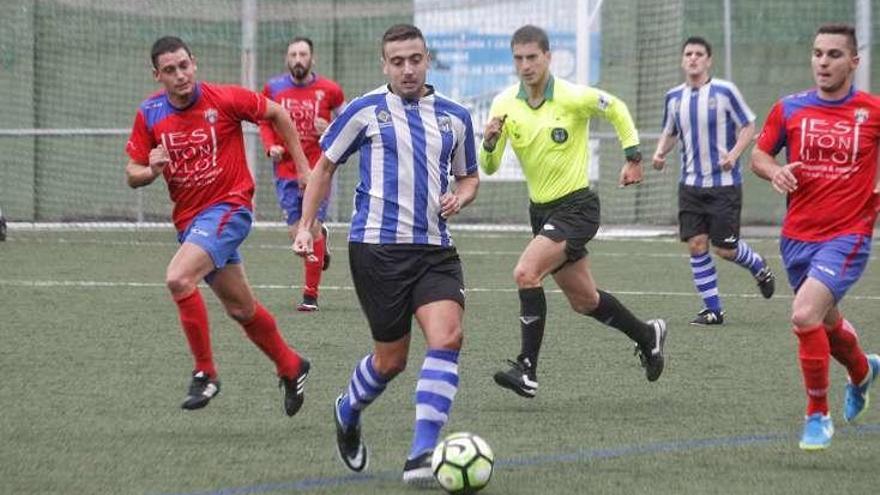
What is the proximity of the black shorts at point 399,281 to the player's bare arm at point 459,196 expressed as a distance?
0.18 m

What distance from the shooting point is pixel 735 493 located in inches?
250

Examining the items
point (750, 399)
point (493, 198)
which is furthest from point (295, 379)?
point (493, 198)

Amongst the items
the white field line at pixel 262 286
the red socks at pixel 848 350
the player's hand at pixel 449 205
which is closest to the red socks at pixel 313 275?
the white field line at pixel 262 286

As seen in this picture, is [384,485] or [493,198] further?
[493,198]

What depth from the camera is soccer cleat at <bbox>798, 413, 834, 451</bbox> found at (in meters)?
7.11

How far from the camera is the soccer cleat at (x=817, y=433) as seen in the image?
23.3 ft

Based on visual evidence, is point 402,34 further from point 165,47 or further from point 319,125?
point 319,125

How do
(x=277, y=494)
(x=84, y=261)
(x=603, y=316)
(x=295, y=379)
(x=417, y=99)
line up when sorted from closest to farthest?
(x=277, y=494), (x=417, y=99), (x=295, y=379), (x=603, y=316), (x=84, y=261)

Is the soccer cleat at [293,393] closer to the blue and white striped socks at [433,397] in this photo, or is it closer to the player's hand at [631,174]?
the blue and white striped socks at [433,397]

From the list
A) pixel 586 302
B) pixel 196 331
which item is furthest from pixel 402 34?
pixel 586 302

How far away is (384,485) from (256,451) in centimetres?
88

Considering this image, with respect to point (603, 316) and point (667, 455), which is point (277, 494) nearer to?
point (667, 455)

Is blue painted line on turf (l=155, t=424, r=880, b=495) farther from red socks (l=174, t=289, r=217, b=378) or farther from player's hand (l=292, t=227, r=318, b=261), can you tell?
red socks (l=174, t=289, r=217, b=378)

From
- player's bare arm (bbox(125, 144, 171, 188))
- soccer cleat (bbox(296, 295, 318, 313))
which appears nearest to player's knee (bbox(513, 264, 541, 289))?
player's bare arm (bbox(125, 144, 171, 188))
